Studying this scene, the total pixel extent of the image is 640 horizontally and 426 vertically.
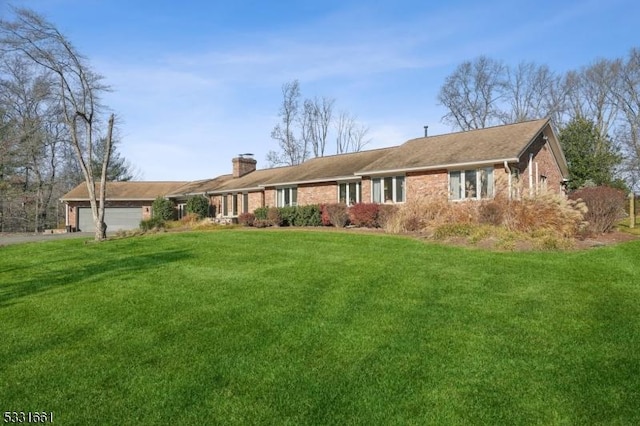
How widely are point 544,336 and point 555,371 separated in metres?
0.95

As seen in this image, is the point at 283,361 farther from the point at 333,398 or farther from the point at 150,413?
the point at 150,413

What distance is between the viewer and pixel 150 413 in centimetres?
356

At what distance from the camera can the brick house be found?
17891mm

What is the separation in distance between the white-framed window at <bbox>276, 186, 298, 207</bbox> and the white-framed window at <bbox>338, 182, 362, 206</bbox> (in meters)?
3.56

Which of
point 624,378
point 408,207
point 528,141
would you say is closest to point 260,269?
point 624,378

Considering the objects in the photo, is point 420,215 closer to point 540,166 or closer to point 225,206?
point 540,166

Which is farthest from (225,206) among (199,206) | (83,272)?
(83,272)

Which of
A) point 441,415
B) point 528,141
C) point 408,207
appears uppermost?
point 528,141

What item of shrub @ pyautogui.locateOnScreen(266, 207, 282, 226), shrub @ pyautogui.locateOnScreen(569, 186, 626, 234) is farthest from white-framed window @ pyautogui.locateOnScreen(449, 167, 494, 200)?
shrub @ pyautogui.locateOnScreen(266, 207, 282, 226)

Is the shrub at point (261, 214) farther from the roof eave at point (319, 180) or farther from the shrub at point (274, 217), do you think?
the roof eave at point (319, 180)

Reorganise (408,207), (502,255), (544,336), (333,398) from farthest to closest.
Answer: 1. (408,207)
2. (502,255)
3. (544,336)
4. (333,398)

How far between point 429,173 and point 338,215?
4.55m

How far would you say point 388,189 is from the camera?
21500 millimetres

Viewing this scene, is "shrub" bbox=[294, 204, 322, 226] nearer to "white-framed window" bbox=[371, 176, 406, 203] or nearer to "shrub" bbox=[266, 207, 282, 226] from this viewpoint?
"shrub" bbox=[266, 207, 282, 226]
